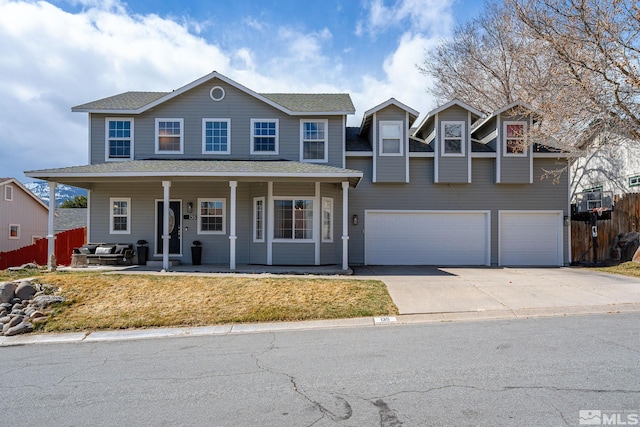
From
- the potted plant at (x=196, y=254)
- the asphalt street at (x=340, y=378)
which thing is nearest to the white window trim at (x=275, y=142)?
the potted plant at (x=196, y=254)

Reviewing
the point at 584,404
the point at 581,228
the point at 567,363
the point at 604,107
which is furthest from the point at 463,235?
the point at 584,404

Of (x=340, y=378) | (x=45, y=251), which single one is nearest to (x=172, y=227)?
(x=45, y=251)

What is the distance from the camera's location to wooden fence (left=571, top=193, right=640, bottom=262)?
16.8 m

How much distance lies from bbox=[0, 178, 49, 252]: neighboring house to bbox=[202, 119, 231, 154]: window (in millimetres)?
19989

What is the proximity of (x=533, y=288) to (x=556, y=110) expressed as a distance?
623cm

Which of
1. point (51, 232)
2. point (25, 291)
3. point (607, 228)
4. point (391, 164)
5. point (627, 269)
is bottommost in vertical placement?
point (25, 291)

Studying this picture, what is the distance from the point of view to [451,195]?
54.6 ft

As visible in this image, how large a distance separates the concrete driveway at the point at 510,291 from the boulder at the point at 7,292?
8661 millimetres

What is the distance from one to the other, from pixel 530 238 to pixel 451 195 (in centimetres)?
361

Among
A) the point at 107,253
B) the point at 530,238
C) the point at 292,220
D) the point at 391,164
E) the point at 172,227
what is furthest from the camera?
the point at 530,238

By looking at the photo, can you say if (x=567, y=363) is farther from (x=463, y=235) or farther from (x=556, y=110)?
(x=463, y=235)

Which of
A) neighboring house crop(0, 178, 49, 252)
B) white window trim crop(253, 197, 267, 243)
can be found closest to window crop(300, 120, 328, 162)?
white window trim crop(253, 197, 267, 243)

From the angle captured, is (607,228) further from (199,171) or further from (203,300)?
(203,300)

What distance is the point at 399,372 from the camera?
5199 mm
